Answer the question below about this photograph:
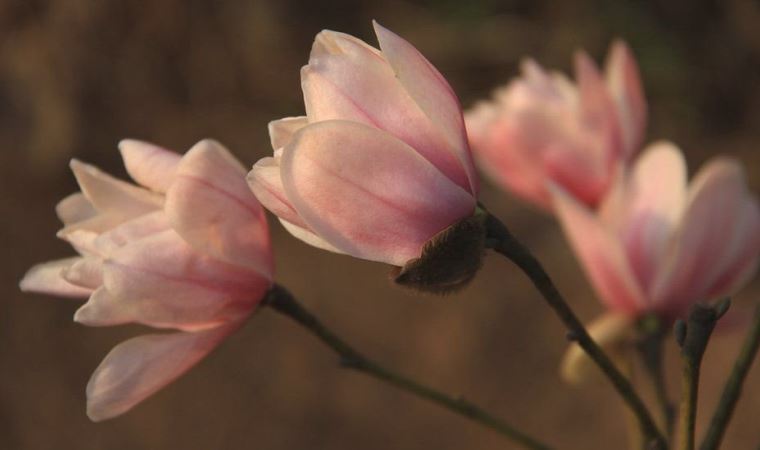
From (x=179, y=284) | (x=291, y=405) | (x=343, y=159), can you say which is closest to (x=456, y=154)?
(x=343, y=159)

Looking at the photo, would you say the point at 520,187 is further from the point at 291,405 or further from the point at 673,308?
the point at 291,405

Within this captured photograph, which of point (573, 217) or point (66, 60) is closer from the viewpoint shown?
point (573, 217)

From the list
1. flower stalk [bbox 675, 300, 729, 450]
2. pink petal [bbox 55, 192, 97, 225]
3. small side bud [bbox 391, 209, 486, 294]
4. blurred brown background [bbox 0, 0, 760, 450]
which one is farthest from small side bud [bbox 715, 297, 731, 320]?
blurred brown background [bbox 0, 0, 760, 450]

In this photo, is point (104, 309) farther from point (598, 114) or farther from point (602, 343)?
point (598, 114)

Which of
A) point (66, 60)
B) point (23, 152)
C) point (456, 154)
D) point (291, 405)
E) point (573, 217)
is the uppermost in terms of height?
point (456, 154)

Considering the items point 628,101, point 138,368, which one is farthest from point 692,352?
point 628,101

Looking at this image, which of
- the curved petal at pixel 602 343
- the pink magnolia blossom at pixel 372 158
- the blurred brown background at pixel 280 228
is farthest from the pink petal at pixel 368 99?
the blurred brown background at pixel 280 228

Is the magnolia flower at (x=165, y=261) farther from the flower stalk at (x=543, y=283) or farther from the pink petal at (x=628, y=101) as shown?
the pink petal at (x=628, y=101)

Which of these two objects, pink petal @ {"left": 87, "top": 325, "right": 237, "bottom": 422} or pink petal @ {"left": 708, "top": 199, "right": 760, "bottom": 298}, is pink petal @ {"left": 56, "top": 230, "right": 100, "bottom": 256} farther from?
pink petal @ {"left": 708, "top": 199, "right": 760, "bottom": 298}
